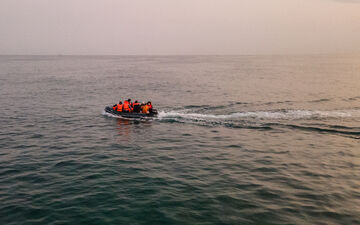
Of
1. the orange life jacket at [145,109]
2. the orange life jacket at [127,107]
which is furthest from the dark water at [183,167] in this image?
the orange life jacket at [145,109]

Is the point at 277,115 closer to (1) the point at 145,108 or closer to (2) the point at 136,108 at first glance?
(1) the point at 145,108

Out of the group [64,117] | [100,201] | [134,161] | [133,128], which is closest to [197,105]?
[133,128]

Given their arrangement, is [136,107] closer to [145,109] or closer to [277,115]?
[145,109]

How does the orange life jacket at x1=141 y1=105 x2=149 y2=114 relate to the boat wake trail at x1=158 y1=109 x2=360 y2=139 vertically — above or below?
above

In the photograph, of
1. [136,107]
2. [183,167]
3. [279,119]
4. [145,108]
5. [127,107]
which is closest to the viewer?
Answer: [183,167]

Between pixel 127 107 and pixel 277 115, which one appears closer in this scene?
pixel 127 107

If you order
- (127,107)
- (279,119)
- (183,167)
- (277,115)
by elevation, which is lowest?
(183,167)

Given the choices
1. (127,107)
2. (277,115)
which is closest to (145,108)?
(127,107)

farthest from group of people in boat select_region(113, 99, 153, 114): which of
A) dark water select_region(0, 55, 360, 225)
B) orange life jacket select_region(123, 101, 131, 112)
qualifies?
dark water select_region(0, 55, 360, 225)

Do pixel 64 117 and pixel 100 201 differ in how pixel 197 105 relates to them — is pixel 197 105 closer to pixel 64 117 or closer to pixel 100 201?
pixel 64 117

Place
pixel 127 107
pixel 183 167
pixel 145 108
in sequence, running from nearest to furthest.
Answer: pixel 183 167, pixel 145 108, pixel 127 107

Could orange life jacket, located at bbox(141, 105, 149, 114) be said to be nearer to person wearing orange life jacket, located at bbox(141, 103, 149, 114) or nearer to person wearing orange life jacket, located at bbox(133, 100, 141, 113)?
person wearing orange life jacket, located at bbox(141, 103, 149, 114)

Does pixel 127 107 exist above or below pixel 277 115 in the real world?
above

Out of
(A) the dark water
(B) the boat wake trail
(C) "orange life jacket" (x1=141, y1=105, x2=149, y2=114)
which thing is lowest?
(A) the dark water
